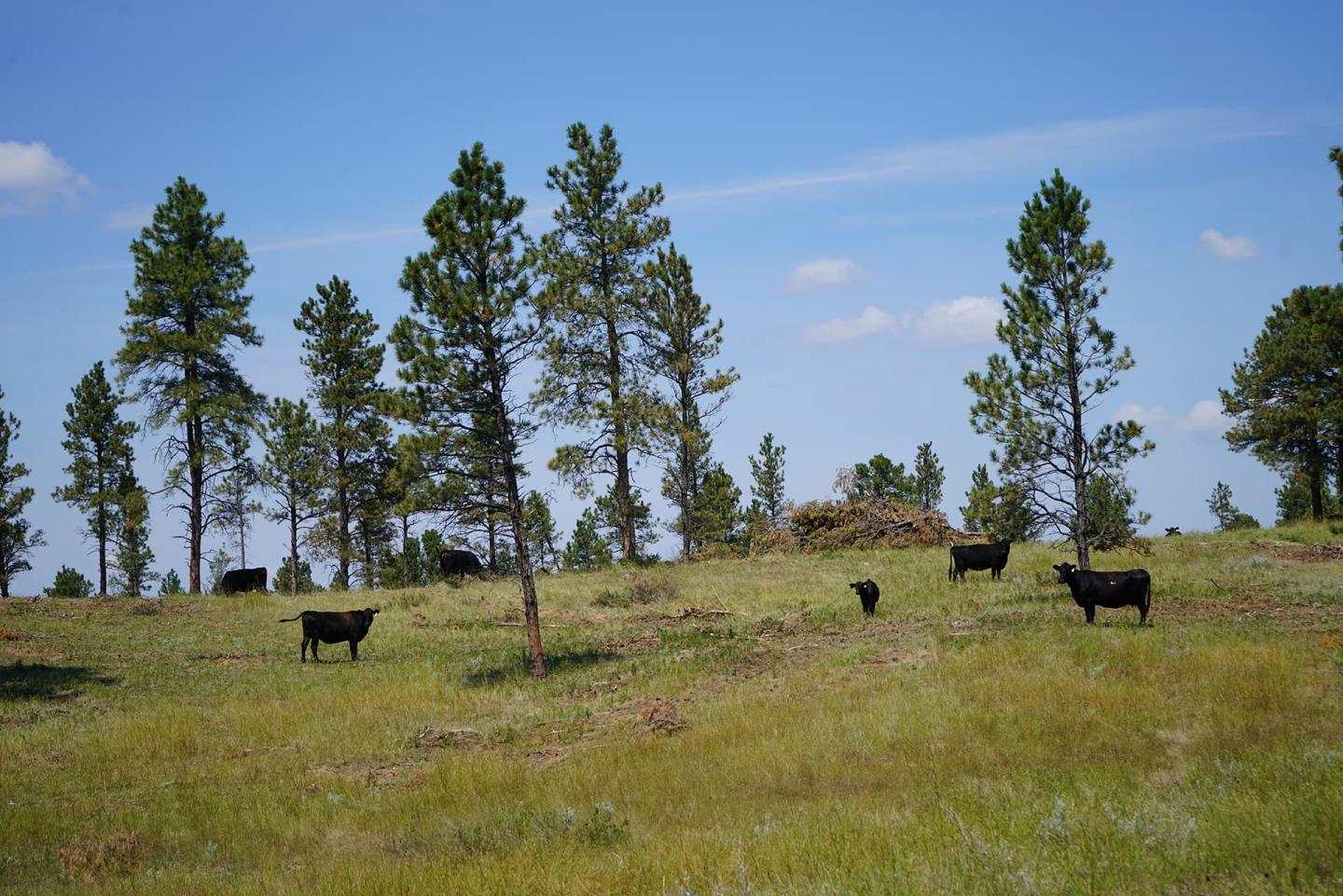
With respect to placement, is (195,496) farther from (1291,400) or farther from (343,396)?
(1291,400)

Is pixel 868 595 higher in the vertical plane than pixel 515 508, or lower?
lower

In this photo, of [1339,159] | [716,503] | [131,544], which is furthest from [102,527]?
[1339,159]

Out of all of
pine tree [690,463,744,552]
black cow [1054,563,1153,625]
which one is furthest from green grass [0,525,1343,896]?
pine tree [690,463,744,552]

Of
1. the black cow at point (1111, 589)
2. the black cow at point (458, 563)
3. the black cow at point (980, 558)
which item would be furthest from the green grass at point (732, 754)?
the black cow at point (458, 563)

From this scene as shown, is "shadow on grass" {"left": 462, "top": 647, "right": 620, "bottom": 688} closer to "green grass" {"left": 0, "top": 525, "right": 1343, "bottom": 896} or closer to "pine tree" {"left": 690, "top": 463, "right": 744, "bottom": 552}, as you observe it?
"green grass" {"left": 0, "top": 525, "right": 1343, "bottom": 896}

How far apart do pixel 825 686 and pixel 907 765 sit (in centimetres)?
500

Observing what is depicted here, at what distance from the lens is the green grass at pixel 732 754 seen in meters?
8.26

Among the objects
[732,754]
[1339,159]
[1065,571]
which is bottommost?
[732,754]

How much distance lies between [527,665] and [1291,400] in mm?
41723

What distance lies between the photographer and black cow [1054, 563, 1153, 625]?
20312mm

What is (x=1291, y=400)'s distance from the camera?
45.6 m

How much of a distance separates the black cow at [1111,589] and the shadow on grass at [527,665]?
440 inches

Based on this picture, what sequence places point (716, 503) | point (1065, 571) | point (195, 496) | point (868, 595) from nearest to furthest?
point (1065, 571), point (868, 595), point (195, 496), point (716, 503)

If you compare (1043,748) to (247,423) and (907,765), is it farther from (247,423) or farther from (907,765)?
(247,423)
